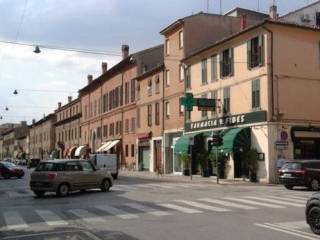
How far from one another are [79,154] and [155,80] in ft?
97.5

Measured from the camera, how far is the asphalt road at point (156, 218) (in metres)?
12.8

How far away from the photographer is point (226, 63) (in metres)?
42.5

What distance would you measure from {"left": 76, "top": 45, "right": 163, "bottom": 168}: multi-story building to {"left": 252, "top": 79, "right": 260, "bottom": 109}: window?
25130 mm

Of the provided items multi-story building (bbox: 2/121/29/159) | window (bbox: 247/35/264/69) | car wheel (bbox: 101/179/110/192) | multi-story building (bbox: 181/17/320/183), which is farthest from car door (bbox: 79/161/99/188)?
multi-story building (bbox: 2/121/29/159)

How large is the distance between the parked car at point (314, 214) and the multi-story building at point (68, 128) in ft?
253

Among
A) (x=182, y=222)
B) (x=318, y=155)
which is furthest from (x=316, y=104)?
(x=182, y=222)

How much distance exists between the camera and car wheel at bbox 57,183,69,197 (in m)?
25.2

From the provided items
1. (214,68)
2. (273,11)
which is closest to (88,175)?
(214,68)

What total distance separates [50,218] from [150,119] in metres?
41.4

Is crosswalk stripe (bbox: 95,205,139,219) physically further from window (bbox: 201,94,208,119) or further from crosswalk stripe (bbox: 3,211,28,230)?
window (bbox: 201,94,208,119)

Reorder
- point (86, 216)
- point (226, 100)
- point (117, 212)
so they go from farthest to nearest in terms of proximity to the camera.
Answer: point (226, 100) → point (117, 212) → point (86, 216)

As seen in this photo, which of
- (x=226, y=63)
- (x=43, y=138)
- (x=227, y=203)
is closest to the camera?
(x=227, y=203)

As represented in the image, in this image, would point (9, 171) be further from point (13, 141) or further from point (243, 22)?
point (13, 141)

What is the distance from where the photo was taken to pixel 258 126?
37.4 m
